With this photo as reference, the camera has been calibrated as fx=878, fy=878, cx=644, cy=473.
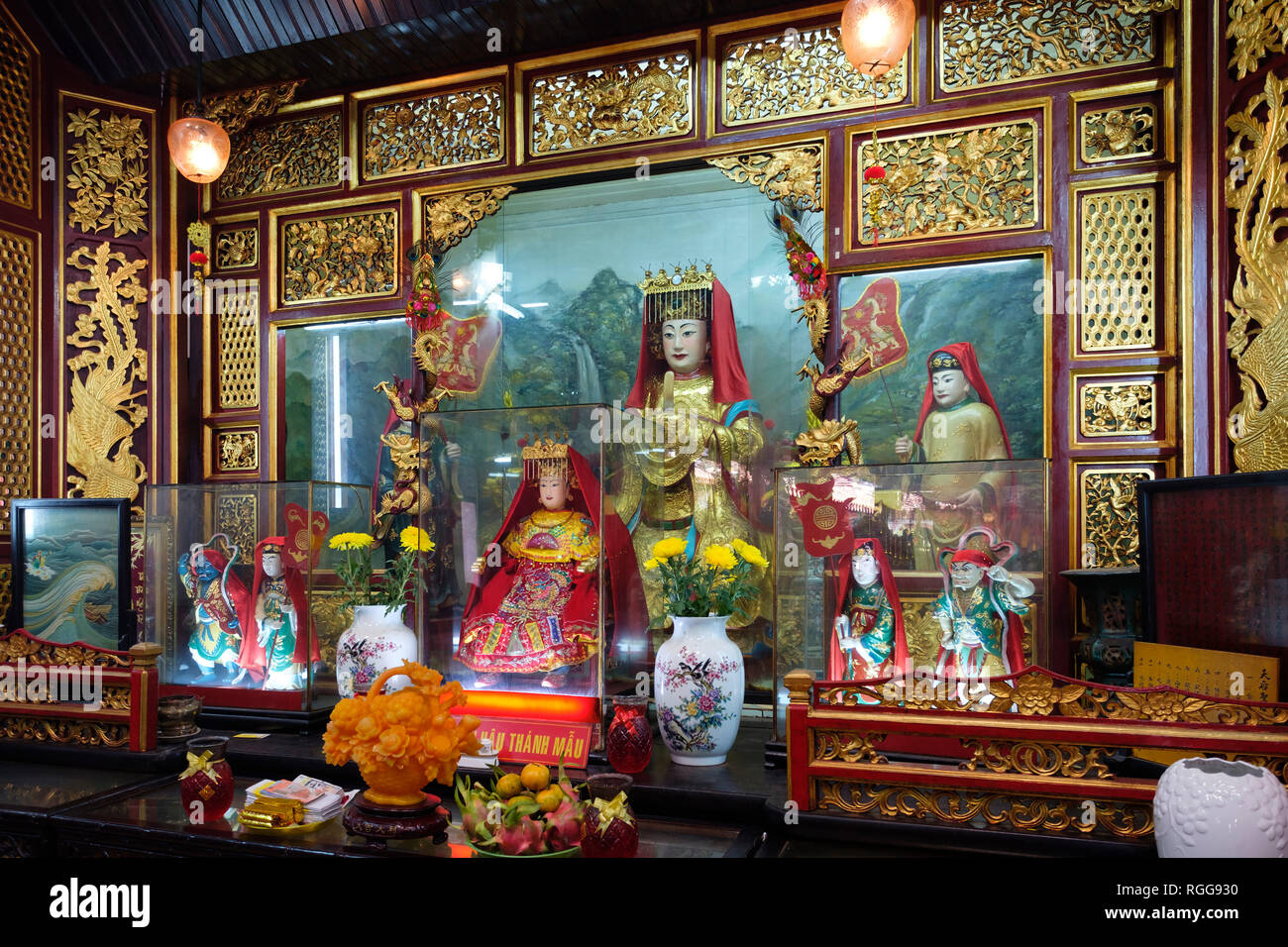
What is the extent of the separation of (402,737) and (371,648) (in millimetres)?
1386

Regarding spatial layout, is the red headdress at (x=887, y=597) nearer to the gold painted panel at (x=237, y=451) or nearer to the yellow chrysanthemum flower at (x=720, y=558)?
the yellow chrysanthemum flower at (x=720, y=558)

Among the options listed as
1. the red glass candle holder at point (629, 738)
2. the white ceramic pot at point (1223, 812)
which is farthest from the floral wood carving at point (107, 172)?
the white ceramic pot at point (1223, 812)

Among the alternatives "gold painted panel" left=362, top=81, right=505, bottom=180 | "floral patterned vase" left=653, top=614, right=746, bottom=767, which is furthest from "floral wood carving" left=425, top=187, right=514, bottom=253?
"floral patterned vase" left=653, top=614, right=746, bottom=767

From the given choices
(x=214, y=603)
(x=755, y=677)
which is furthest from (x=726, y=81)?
(x=214, y=603)

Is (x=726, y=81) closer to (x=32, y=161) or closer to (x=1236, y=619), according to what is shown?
(x=1236, y=619)

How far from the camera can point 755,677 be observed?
3.95 meters

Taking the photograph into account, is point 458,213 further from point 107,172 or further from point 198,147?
point 107,172

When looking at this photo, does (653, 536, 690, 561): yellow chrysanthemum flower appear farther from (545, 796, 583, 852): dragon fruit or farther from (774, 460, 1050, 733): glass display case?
(545, 796, 583, 852): dragon fruit

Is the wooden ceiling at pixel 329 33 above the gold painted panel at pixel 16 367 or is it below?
above

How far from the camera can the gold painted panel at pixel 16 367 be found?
14.1 feet

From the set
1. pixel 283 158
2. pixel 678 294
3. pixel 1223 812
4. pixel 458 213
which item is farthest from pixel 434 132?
pixel 1223 812

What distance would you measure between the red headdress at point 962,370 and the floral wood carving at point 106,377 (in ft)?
13.1

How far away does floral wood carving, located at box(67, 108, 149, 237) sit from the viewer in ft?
15.3

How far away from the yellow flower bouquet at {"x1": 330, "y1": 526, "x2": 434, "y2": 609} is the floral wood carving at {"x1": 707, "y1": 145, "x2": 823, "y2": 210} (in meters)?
2.18
